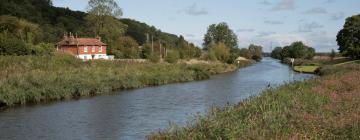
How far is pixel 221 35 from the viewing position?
558ft

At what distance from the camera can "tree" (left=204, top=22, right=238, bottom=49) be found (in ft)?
557

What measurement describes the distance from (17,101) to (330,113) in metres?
25.0

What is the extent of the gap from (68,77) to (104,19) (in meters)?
57.8

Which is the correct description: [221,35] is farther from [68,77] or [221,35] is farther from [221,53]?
[68,77]

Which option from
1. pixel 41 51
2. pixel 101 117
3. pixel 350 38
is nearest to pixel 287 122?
pixel 101 117

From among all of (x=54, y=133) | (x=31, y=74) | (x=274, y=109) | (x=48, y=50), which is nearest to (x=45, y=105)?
(x=31, y=74)

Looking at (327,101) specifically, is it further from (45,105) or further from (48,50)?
(48,50)

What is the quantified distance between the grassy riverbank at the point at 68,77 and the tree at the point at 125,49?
18785 mm

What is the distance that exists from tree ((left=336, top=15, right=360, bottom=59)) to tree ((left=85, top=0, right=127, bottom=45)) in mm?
47454

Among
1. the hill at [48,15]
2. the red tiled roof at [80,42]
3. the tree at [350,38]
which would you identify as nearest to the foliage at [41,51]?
the red tiled roof at [80,42]

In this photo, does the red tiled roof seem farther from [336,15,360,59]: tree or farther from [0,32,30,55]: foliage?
[336,15,360,59]: tree

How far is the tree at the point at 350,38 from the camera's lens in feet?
295

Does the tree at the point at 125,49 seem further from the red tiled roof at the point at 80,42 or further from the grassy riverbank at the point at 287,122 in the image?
the grassy riverbank at the point at 287,122

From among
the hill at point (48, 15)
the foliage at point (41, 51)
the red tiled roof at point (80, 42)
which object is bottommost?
the foliage at point (41, 51)
